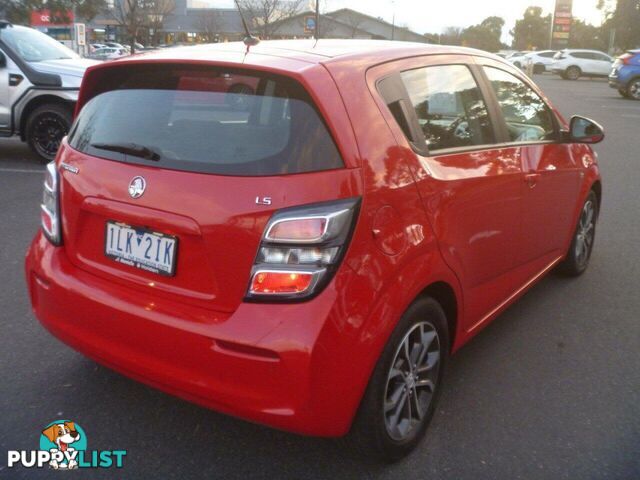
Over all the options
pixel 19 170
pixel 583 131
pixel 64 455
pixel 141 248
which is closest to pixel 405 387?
pixel 141 248

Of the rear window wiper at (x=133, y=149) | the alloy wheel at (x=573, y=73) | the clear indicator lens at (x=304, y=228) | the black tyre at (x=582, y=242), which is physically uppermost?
the rear window wiper at (x=133, y=149)

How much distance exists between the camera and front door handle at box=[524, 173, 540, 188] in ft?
12.2

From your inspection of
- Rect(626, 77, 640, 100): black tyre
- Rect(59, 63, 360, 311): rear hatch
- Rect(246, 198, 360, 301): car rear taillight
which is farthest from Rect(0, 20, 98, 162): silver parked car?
Rect(626, 77, 640, 100): black tyre

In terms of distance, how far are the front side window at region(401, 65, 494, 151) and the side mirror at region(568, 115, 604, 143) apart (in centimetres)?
106

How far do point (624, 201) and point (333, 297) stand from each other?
261 inches

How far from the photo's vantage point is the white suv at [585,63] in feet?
140

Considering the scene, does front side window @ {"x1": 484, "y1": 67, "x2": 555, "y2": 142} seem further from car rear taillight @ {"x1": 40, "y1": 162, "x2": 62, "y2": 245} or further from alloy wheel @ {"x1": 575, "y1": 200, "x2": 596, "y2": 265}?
car rear taillight @ {"x1": 40, "y1": 162, "x2": 62, "y2": 245}

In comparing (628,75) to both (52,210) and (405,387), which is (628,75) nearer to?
(405,387)

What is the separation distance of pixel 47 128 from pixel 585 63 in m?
39.7

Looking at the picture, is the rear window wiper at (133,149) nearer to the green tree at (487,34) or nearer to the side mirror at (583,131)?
the side mirror at (583,131)

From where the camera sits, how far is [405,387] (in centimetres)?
282

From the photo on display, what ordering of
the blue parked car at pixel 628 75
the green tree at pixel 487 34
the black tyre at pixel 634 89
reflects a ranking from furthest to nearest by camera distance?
the green tree at pixel 487 34 < the black tyre at pixel 634 89 < the blue parked car at pixel 628 75

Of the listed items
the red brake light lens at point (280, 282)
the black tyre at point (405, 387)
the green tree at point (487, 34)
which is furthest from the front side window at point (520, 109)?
the green tree at point (487, 34)

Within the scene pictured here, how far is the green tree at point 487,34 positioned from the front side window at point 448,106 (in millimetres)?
93288
